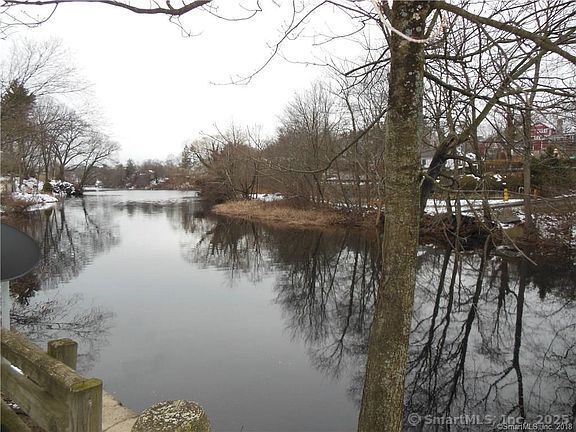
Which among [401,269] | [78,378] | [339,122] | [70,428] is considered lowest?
[70,428]

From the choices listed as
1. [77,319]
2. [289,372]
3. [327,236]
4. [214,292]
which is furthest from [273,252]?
[289,372]

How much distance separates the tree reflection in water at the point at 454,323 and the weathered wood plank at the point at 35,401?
3.19 m

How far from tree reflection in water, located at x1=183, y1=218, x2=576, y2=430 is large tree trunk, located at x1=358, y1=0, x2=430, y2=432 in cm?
120

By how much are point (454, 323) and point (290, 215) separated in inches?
779

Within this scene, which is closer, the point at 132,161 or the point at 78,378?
the point at 78,378

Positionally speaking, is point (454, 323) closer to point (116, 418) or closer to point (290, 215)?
point (116, 418)

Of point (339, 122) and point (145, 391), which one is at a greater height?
point (339, 122)

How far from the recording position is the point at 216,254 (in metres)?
16.8

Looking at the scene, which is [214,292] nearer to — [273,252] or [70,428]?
[273,252]

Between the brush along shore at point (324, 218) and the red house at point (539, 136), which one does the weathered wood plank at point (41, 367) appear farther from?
the brush along shore at point (324, 218)

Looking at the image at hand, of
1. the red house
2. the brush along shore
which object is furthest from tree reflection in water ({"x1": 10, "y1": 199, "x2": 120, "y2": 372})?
the brush along shore

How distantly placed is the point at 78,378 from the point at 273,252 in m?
15.2

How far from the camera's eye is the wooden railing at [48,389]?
192 centimetres

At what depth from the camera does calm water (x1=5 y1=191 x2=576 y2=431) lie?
5902 millimetres
